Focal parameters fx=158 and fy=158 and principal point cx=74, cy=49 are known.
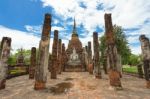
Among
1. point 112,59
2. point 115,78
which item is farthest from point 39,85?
point 112,59

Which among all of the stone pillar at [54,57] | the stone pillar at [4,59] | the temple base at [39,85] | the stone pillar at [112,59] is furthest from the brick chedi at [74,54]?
the temple base at [39,85]

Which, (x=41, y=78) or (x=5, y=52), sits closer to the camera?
(x=41, y=78)

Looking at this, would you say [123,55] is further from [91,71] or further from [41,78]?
[41,78]

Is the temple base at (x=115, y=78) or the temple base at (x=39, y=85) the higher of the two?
the temple base at (x=115, y=78)

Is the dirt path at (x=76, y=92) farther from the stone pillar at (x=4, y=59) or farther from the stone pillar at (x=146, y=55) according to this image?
the stone pillar at (x=146, y=55)

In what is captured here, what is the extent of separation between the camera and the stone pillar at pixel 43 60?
929cm

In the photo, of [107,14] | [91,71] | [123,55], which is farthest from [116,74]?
[123,55]

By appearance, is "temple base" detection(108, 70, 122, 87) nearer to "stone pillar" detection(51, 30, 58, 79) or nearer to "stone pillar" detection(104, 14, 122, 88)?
"stone pillar" detection(104, 14, 122, 88)

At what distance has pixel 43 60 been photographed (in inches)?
381

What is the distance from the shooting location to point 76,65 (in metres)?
36.4

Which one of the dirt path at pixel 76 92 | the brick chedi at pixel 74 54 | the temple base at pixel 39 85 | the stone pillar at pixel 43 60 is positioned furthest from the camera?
the brick chedi at pixel 74 54

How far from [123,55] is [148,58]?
60.6ft

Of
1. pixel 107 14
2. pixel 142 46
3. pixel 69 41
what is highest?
pixel 69 41

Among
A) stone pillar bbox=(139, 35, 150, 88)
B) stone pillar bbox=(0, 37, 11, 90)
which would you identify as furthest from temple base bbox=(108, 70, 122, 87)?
stone pillar bbox=(0, 37, 11, 90)
